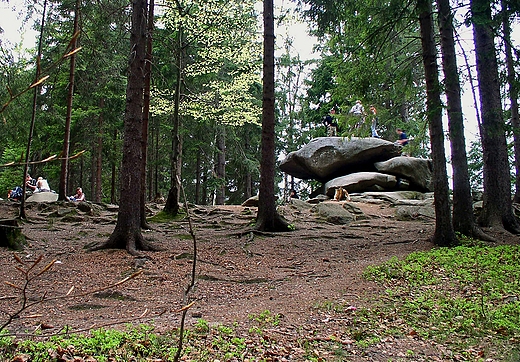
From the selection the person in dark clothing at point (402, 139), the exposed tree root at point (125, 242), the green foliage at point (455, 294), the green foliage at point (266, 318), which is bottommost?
the green foliage at point (266, 318)

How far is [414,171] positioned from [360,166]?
245 centimetres

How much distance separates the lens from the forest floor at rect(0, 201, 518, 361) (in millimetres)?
3918

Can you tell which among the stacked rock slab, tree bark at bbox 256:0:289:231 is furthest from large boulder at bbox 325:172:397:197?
tree bark at bbox 256:0:289:231

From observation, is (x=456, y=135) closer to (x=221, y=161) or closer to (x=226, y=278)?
(x=226, y=278)

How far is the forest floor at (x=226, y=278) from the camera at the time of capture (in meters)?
3.92

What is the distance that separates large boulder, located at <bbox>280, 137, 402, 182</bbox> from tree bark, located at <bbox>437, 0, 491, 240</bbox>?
28.9 feet

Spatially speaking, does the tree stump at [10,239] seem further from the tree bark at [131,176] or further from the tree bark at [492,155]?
the tree bark at [492,155]

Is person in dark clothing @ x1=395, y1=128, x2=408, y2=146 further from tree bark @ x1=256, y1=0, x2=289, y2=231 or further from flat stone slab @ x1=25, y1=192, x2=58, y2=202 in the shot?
flat stone slab @ x1=25, y1=192, x2=58, y2=202

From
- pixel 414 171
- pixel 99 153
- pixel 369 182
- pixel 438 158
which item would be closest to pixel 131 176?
pixel 438 158

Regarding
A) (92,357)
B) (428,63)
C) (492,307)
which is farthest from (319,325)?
(428,63)

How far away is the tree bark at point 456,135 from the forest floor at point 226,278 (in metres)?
0.86

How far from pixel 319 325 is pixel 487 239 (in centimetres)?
521

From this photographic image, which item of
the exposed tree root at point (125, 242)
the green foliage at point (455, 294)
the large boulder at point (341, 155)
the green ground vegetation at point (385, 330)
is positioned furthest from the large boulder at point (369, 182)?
the exposed tree root at point (125, 242)

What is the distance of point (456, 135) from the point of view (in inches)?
303
